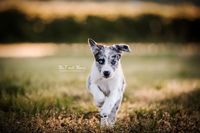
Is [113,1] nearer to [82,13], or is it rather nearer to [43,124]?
[82,13]

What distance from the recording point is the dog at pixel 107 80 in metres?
8.94

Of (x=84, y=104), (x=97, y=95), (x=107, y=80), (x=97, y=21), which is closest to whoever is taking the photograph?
(x=97, y=95)

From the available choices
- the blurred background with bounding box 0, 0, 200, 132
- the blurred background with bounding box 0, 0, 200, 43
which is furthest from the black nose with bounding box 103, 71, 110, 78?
the blurred background with bounding box 0, 0, 200, 43

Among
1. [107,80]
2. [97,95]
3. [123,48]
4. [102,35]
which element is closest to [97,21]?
[102,35]

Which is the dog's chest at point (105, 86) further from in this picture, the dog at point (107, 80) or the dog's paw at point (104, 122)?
the dog's paw at point (104, 122)

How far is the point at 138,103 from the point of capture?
11367 mm

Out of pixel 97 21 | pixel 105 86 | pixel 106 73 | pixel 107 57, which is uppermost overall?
pixel 97 21

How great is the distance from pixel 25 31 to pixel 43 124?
19.0 metres

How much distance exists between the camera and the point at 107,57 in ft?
29.8

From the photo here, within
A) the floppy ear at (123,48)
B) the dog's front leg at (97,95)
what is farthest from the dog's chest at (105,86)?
the floppy ear at (123,48)

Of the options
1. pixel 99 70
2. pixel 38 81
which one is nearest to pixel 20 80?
pixel 38 81

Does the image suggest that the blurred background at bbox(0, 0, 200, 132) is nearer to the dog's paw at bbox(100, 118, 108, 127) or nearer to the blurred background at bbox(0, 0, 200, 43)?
the blurred background at bbox(0, 0, 200, 43)

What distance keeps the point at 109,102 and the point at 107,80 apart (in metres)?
0.49

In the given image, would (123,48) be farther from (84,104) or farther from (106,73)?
(84,104)
